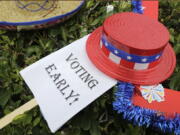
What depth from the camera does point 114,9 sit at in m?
1.26

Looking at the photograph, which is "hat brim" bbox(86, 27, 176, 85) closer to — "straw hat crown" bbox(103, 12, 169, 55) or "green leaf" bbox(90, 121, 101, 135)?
"straw hat crown" bbox(103, 12, 169, 55)

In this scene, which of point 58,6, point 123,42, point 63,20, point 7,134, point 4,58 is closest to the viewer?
point 123,42

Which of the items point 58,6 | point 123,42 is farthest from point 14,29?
point 123,42

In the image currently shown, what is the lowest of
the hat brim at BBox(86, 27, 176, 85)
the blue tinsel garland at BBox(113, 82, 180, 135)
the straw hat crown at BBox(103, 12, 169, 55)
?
the blue tinsel garland at BBox(113, 82, 180, 135)

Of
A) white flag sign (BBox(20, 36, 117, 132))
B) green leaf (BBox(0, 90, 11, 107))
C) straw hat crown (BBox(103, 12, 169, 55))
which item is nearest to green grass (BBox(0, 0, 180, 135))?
green leaf (BBox(0, 90, 11, 107))

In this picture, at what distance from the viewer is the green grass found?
0.91 metres

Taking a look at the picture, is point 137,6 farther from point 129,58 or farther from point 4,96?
point 4,96

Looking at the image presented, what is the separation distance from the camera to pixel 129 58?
32.4 inches

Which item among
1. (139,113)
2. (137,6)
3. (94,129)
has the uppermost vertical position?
(137,6)

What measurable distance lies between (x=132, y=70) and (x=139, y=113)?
13 cm

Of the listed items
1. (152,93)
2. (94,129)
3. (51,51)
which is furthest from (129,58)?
(51,51)

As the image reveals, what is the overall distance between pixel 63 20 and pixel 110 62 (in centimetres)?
40

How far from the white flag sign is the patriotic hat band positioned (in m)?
0.07

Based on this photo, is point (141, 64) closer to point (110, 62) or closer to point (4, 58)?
point (110, 62)
